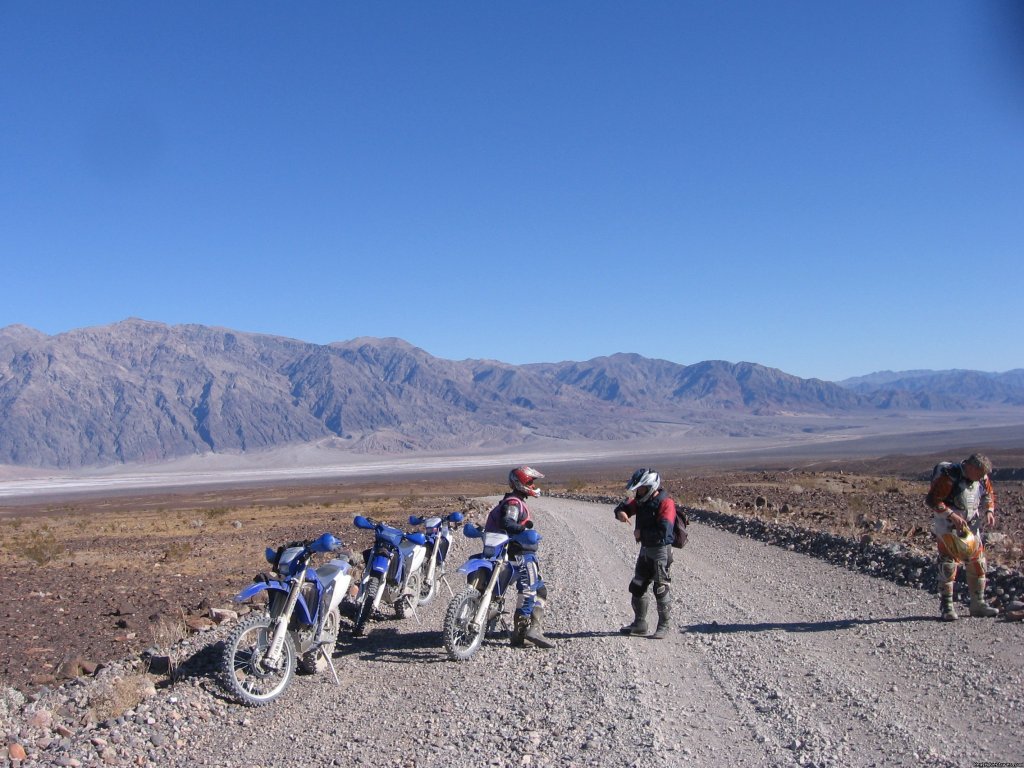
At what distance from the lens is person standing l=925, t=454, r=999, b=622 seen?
28.3 feet

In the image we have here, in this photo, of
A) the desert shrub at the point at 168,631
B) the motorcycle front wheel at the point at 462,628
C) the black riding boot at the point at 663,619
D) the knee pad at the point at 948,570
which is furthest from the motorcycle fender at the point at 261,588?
the knee pad at the point at 948,570

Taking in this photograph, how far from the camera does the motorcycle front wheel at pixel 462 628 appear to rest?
785 cm

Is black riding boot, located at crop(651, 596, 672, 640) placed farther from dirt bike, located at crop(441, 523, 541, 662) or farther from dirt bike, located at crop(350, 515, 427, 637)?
dirt bike, located at crop(350, 515, 427, 637)

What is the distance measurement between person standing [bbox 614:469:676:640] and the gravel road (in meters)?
0.27

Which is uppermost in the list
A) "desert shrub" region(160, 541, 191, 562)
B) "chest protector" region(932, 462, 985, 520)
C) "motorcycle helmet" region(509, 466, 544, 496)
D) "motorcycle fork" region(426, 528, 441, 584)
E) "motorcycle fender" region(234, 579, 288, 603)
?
"motorcycle helmet" region(509, 466, 544, 496)

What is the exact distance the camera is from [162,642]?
932 cm

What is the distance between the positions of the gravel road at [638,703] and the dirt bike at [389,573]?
310mm

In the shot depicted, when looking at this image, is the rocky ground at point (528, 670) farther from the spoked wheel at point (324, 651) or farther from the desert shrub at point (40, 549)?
the desert shrub at point (40, 549)

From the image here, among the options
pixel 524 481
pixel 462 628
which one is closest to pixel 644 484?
pixel 524 481

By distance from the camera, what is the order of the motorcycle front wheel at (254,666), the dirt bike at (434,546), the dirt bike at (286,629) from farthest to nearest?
the dirt bike at (434,546), the dirt bike at (286,629), the motorcycle front wheel at (254,666)

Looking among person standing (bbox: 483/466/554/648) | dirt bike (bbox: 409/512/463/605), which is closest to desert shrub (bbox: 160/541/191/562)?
dirt bike (bbox: 409/512/463/605)

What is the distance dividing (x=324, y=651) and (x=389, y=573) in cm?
197

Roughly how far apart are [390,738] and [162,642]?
4420mm

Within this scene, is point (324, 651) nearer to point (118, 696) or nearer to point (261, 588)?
point (261, 588)
